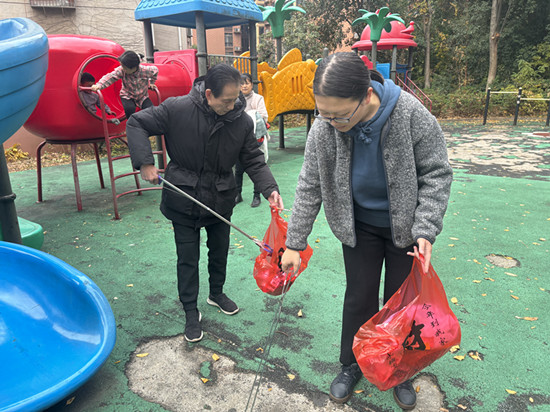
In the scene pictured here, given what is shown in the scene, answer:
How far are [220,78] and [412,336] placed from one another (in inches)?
60.4

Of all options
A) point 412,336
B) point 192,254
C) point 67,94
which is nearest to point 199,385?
point 192,254

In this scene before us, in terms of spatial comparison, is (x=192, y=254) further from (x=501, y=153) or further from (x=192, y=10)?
(x=501, y=153)

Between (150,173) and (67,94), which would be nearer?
(150,173)

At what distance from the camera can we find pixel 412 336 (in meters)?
1.62

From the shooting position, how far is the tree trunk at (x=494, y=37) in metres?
18.9

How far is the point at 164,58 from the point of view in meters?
6.57

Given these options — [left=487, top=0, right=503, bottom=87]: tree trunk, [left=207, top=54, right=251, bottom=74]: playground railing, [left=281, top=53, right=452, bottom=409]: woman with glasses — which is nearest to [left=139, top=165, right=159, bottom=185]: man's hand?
[left=281, top=53, right=452, bottom=409]: woman with glasses

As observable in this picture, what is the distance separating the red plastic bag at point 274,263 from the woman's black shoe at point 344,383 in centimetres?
63

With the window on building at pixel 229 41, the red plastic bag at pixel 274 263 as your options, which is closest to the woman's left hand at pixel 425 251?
the red plastic bag at pixel 274 263

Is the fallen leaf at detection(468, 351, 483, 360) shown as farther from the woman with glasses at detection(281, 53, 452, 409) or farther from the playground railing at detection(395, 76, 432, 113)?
the playground railing at detection(395, 76, 432, 113)

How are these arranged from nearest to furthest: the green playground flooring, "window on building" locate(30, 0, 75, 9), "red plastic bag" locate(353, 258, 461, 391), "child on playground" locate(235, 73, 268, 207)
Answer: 1. "red plastic bag" locate(353, 258, 461, 391)
2. the green playground flooring
3. "child on playground" locate(235, 73, 268, 207)
4. "window on building" locate(30, 0, 75, 9)

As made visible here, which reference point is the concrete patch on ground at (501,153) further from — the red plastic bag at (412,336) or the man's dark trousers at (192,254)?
the red plastic bag at (412,336)

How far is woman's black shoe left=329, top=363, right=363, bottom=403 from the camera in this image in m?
1.99

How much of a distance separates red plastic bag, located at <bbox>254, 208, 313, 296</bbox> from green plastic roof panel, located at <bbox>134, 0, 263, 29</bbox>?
4066 millimetres
